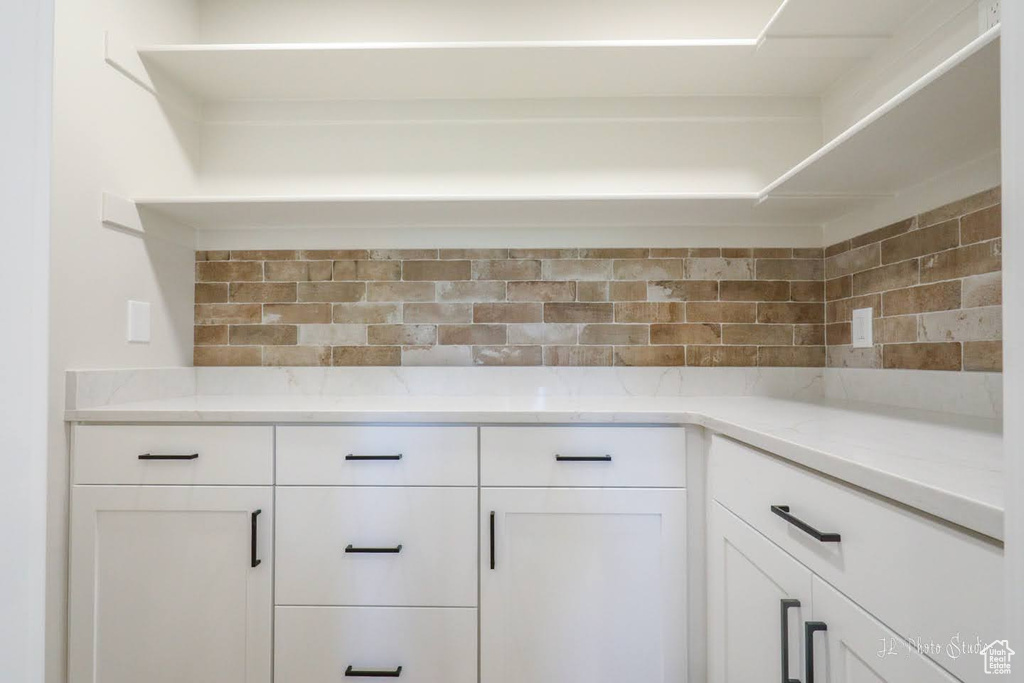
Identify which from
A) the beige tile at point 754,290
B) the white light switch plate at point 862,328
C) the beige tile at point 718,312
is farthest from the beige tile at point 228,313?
the white light switch plate at point 862,328

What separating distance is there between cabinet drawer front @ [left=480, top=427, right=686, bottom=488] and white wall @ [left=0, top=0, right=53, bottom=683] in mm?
1106

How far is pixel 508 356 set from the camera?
6.47ft

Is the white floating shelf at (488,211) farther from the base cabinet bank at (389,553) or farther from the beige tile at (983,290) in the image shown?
the base cabinet bank at (389,553)

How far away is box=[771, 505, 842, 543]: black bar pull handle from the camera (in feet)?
2.61

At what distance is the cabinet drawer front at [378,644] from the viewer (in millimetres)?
1384

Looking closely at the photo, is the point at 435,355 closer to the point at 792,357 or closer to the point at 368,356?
the point at 368,356

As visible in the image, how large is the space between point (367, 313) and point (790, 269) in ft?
5.04

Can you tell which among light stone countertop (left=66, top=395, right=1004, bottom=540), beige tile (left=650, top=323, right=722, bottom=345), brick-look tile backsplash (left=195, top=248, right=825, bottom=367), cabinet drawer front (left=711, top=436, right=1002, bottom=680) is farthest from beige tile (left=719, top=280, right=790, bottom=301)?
cabinet drawer front (left=711, top=436, right=1002, bottom=680)

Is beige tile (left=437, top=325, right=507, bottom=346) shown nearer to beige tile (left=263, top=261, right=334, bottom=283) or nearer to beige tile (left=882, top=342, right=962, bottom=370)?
beige tile (left=263, top=261, right=334, bottom=283)

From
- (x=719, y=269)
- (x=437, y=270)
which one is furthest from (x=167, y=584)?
(x=719, y=269)

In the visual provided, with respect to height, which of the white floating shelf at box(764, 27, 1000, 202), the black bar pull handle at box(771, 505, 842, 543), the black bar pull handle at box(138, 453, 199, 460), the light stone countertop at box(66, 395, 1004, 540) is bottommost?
the black bar pull handle at box(138, 453, 199, 460)

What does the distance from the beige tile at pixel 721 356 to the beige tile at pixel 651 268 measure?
273 millimetres

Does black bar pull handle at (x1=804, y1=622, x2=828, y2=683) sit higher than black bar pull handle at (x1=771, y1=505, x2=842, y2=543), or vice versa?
black bar pull handle at (x1=771, y1=505, x2=842, y2=543)

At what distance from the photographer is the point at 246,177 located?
6.61ft
